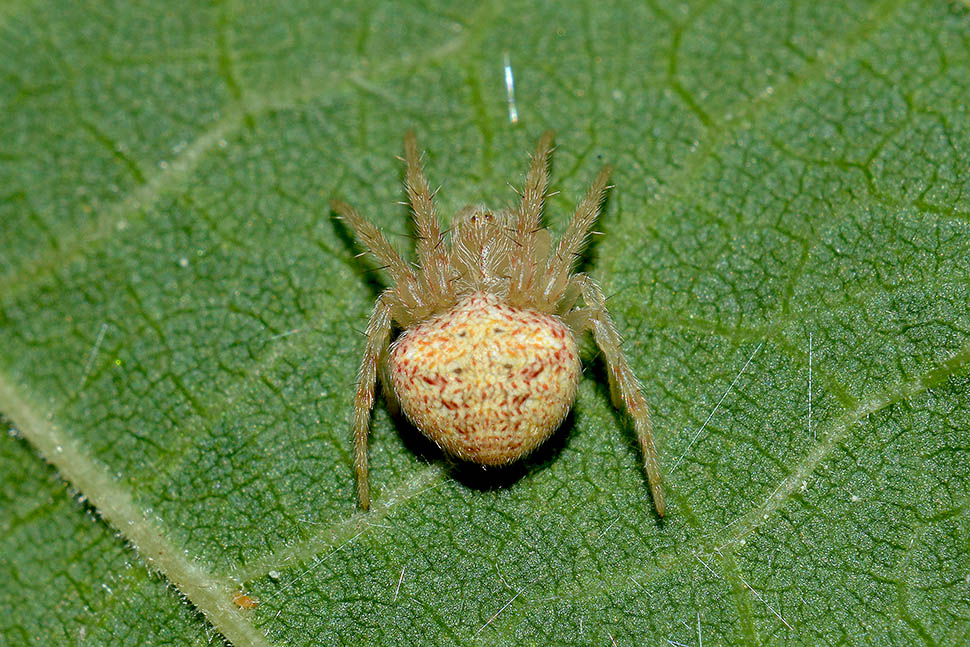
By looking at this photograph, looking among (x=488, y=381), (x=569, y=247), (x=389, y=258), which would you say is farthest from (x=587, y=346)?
(x=389, y=258)

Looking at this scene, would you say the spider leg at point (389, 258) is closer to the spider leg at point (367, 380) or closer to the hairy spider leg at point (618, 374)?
the spider leg at point (367, 380)

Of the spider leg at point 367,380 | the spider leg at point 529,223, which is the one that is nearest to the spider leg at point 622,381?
the spider leg at point 529,223

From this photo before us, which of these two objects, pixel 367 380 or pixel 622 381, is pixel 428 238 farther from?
pixel 622 381

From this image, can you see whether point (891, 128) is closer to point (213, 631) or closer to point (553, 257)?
point (553, 257)

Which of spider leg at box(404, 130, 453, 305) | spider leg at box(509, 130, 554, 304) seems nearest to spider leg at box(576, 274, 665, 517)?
spider leg at box(509, 130, 554, 304)

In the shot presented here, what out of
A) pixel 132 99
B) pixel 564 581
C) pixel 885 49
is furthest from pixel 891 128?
pixel 132 99

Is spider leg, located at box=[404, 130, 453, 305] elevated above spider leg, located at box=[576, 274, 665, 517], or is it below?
above

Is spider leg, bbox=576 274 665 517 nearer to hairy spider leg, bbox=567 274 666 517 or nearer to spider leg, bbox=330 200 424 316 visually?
hairy spider leg, bbox=567 274 666 517
